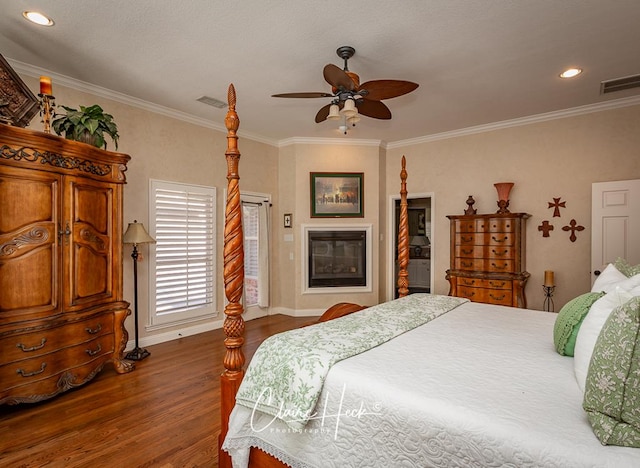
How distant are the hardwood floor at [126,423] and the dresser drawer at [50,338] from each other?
1.43 ft

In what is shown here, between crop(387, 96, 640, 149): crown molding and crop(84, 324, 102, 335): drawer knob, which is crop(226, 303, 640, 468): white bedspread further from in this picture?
crop(387, 96, 640, 149): crown molding

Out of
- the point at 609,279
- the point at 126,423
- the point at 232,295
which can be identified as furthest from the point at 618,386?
the point at 126,423

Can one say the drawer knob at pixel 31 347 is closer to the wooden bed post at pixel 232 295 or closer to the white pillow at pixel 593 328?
the wooden bed post at pixel 232 295

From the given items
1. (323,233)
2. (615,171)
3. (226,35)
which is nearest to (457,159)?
(615,171)

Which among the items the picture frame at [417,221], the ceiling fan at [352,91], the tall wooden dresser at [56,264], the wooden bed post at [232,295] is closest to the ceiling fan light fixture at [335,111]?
the ceiling fan at [352,91]

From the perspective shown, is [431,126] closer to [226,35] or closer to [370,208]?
[370,208]

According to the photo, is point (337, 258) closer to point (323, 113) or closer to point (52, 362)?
point (323, 113)

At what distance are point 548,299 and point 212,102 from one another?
4914 mm

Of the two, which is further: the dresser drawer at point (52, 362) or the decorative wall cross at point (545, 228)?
the decorative wall cross at point (545, 228)

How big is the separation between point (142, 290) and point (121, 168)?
1519mm

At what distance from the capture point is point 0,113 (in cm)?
255

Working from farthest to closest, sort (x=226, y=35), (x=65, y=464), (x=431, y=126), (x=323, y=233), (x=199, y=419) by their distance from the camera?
1. (x=323, y=233)
2. (x=431, y=126)
3. (x=226, y=35)
4. (x=199, y=419)
5. (x=65, y=464)

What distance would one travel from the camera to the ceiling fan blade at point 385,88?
2.68m

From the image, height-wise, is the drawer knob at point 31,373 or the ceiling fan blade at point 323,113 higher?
the ceiling fan blade at point 323,113
